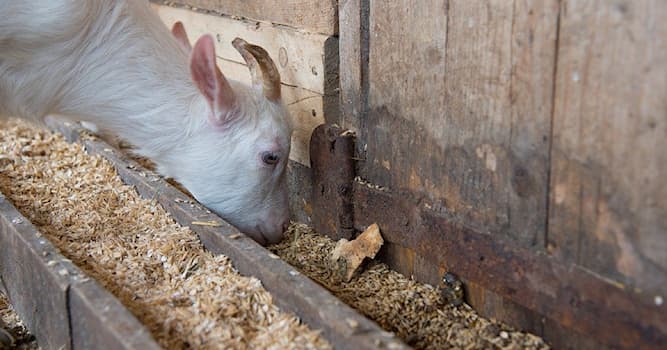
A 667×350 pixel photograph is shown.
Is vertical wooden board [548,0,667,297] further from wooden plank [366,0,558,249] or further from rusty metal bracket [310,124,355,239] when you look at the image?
rusty metal bracket [310,124,355,239]

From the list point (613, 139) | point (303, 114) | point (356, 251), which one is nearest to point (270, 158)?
point (303, 114)

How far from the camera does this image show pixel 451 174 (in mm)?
3012

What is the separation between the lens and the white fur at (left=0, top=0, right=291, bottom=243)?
381cm

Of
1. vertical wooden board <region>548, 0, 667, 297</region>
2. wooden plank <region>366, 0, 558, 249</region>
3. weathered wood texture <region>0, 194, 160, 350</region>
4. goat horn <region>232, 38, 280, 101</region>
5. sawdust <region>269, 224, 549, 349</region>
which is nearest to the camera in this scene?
vertical wooden board <region>548, 0, 667, 297</region>

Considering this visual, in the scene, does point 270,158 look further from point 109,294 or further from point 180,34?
point 109,294

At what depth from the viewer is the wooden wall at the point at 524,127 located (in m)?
2.24

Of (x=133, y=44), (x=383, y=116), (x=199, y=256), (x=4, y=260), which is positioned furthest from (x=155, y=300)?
(x=133, y=44)

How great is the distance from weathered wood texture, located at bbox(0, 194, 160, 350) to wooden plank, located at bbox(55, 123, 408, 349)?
52 cm

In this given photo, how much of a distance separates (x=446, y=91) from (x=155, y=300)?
1266 millimetres

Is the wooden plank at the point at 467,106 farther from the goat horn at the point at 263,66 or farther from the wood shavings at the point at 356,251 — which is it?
the goat horn at the point at 263,66

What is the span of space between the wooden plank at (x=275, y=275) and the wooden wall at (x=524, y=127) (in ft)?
1.99

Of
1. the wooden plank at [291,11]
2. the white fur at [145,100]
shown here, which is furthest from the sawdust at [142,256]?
the wooden plank at [291,11]

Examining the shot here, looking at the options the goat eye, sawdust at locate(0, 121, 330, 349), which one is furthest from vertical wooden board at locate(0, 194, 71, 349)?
the goat eye

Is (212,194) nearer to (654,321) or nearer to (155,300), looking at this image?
(155,300)
